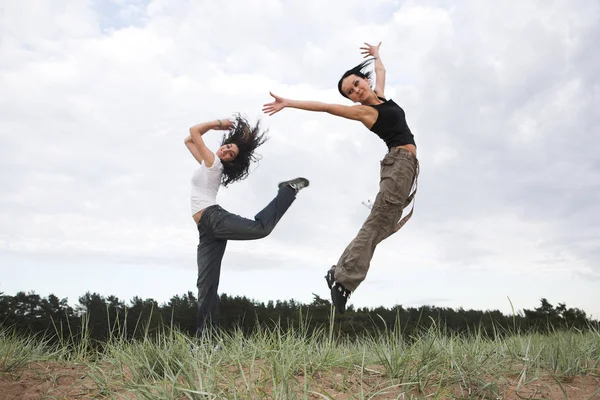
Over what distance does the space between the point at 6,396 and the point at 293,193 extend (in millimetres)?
3149

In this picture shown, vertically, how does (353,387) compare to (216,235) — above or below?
below

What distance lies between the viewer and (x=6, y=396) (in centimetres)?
406

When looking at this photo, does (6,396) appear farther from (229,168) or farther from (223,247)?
(229,168)

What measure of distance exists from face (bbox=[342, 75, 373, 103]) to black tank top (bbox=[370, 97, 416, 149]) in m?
0.27

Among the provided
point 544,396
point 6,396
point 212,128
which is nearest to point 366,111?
point 212,128

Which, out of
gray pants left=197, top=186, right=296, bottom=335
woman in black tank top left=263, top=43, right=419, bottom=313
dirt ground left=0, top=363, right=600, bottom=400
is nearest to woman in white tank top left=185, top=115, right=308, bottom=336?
gray pants left=197, top=186, right=296, bottom=335

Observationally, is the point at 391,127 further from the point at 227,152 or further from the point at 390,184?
the point at 227,152

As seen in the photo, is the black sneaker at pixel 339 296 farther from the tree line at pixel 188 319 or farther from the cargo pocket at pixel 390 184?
the cargo pocket at pixel 390 184

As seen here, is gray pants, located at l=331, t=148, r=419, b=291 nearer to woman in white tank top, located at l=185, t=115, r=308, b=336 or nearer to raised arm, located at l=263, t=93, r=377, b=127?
raised arm, located at l=263, t=93, r=377, b=127

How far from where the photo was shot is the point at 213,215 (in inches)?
211

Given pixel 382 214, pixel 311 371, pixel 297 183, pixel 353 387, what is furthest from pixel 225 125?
pixel 353 387

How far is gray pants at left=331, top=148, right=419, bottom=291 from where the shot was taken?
4.89 metres

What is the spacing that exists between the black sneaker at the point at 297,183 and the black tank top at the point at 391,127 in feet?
3.55

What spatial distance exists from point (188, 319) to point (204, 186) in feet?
5.81
